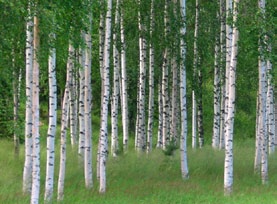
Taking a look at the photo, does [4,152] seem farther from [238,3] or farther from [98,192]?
[238,3]

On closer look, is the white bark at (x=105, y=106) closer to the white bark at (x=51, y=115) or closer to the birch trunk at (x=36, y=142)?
the white bark at (x=51, y=115)

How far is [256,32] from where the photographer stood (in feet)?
47.4

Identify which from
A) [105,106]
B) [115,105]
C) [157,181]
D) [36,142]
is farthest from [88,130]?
[115,105]

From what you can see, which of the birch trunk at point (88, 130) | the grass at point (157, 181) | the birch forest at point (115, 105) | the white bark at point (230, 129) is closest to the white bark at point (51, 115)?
the birch forest at point (115, 105)

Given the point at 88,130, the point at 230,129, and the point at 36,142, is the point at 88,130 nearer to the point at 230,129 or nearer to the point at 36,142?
the point at 36,142

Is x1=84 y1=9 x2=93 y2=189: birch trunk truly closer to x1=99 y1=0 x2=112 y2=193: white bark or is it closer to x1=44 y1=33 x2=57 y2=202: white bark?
x1=99 y1=0 x2=112 y2=193: white bark

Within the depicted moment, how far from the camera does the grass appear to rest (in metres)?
13.1

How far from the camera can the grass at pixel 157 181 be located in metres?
13.1

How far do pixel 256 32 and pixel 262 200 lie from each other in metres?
4.55

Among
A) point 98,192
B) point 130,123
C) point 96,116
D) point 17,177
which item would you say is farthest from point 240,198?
point 96,116

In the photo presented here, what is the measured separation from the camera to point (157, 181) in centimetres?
1580

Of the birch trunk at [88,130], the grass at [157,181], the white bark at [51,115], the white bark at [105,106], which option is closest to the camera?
the white bark at [51,115]

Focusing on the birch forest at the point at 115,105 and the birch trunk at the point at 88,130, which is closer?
the birch forest at the point at 115,105

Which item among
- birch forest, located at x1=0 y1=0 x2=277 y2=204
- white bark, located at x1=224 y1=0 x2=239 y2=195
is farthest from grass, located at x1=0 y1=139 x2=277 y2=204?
white bark, located at x1=224 y1=0 x2=239 y2=195
